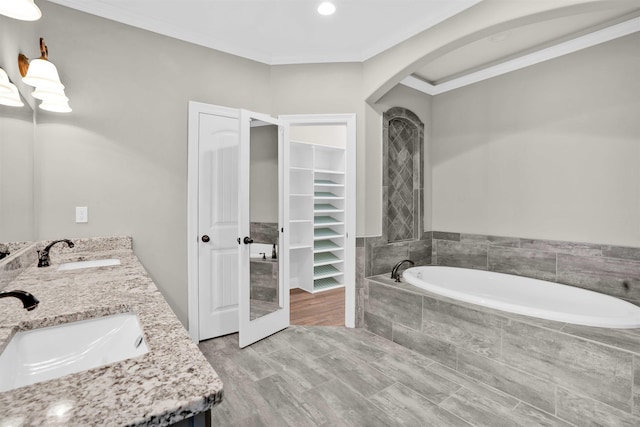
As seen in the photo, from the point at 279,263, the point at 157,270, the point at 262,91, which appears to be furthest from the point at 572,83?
the point at 157,270

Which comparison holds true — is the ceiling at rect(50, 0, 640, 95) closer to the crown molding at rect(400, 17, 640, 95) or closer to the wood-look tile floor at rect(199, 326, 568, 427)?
the crown molding at rect(400, 17, 640, 95)

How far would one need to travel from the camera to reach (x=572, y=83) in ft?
9.07

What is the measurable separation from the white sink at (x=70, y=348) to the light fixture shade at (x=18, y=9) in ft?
3.51

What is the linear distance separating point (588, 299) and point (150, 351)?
3095mm

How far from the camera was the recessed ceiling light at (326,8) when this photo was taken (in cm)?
234

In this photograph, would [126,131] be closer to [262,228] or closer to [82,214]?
[82,214]

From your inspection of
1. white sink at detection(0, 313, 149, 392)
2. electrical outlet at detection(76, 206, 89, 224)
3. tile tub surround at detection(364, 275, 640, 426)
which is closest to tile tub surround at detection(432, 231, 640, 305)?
tile tub surround at detection(364, 275, 640, 426)

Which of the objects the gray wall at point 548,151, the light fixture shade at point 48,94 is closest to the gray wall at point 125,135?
the light fixture shade at point 48,94

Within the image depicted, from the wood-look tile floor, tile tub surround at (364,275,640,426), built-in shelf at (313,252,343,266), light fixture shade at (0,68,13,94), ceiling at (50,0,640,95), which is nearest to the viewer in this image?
light fixture shade at (0,68,13,94)

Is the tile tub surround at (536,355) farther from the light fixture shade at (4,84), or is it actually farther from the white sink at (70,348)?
the light fixture shade at (4,84)

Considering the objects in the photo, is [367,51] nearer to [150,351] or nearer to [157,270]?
[157,270]

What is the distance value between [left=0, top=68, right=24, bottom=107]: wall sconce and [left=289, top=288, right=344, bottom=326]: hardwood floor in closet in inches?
108

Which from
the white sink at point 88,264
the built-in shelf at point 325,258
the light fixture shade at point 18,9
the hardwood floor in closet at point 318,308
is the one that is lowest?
the hardwood floor in closet at point 318,308

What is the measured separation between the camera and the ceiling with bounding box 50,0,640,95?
90.3 inches
